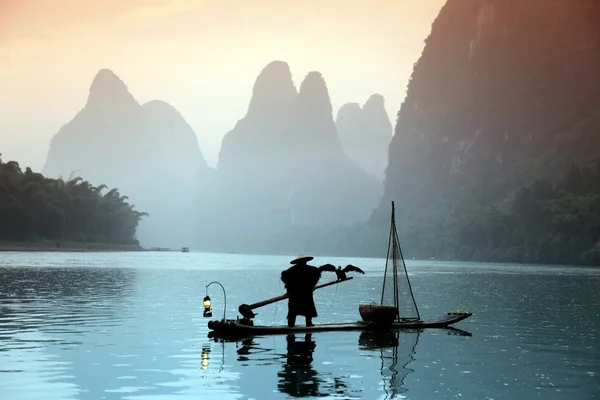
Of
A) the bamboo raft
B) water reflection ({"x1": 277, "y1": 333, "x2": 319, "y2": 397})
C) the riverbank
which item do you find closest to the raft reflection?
water reflection ({"x1": 277, "y1": 333, "x2": 319, "y2": 397})

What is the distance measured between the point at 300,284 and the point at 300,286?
76mm

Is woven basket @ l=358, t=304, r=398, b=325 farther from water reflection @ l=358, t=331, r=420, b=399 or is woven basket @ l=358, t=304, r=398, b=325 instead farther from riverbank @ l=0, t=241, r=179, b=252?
riverbank @ l=0, t=241, r=179, b=252

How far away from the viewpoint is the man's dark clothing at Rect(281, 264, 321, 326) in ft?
91.4

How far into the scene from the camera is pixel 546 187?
165 metres

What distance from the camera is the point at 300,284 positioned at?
1102 inches

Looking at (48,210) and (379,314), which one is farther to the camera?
(48,210)

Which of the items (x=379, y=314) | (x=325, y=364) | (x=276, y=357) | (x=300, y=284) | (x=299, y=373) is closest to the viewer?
(x=299, y=373)

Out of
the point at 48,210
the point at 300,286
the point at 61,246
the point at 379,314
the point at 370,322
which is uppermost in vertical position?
the point at 48,210

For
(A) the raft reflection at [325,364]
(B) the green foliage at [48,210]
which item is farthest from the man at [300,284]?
(B) the green foliage at [48,210]

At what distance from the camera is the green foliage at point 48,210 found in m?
135

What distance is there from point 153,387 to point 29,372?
3596 millimetres

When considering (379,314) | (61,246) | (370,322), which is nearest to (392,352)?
(379,314)

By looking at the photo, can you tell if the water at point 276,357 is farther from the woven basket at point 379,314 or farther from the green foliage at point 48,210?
the green foliage at point 48,210

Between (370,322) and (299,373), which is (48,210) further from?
(299,373)
